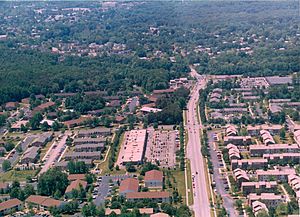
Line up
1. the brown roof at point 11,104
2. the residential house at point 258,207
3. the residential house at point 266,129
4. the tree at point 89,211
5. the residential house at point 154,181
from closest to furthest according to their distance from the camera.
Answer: the residential house at point 258,207, the tree at point 89,211, the residential house at point 154,181, the residential house at point 266,129, the brown roof at point 11,104

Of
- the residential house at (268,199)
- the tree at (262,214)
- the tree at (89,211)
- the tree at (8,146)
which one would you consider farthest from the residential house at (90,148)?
the tree at (262,214)

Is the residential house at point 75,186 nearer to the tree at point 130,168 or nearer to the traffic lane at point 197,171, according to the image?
the tree at point 130,168

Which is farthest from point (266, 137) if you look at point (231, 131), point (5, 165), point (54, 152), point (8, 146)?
point (8, 146)

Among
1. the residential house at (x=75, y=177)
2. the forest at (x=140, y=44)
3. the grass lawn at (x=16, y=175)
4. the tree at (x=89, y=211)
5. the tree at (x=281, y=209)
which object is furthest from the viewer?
the forest at (x=140, y=44)

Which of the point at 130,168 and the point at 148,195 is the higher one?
the point at 148,195

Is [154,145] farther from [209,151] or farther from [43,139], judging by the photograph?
[43,139]

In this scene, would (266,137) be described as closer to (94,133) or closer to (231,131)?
(231,131)

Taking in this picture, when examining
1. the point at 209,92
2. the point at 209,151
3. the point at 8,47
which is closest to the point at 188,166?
the point at 209,151

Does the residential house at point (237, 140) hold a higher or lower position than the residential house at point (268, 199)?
lower
